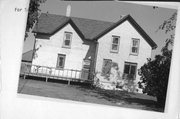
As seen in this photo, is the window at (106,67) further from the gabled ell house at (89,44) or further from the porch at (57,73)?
the porch at (57,73)

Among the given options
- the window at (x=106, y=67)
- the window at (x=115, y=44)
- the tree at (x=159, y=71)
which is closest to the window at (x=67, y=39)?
the window at (x=106, y=67)

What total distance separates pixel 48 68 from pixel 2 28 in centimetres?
105

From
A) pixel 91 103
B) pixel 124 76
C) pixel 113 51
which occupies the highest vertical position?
pixel 113 51

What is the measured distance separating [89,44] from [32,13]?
3.88 feet

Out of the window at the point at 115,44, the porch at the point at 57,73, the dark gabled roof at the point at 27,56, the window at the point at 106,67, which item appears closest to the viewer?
the dark gabled roof at the point at 27,56

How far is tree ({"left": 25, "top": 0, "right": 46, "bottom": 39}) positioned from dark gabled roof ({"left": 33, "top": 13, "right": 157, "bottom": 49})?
117 mm

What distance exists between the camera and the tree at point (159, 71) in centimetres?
454

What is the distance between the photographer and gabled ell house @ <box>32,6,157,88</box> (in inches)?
178

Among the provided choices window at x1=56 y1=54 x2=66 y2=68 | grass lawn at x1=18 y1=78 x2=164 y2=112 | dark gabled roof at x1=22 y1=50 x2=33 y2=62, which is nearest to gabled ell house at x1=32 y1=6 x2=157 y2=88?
window at x1=56 y1=54 x2=66 y2=68

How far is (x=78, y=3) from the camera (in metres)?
4.54

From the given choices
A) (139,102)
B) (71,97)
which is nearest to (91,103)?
(71,97)

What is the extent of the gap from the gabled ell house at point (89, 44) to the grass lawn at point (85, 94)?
27 centimetres

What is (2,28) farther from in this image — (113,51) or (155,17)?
(155,17)

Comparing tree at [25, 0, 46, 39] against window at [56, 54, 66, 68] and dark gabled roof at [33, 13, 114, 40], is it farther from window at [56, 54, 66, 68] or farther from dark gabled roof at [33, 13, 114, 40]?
window at [56, 54, 66, 68]
